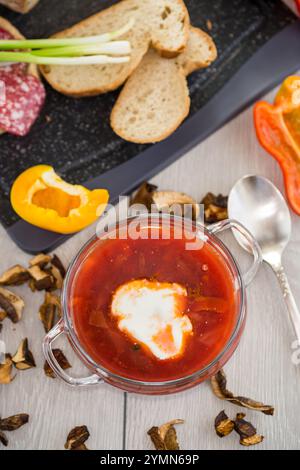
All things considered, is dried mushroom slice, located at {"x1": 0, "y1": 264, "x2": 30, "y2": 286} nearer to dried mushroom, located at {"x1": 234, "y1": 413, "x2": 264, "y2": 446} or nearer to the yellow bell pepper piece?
the yellow bell pepper piece

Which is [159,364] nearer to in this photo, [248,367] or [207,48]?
[248,367]

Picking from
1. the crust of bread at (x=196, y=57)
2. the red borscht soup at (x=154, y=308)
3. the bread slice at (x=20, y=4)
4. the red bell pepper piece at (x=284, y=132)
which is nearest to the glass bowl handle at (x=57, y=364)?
the red borscht soup at (x=154, y=308)

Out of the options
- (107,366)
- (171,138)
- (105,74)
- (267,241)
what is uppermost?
(105,74)

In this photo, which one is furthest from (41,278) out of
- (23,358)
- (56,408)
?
(56,408)

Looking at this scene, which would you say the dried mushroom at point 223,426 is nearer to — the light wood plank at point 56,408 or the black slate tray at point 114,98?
the light wood plank at point 56,408

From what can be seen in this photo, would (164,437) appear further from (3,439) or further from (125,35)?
(125,35)
